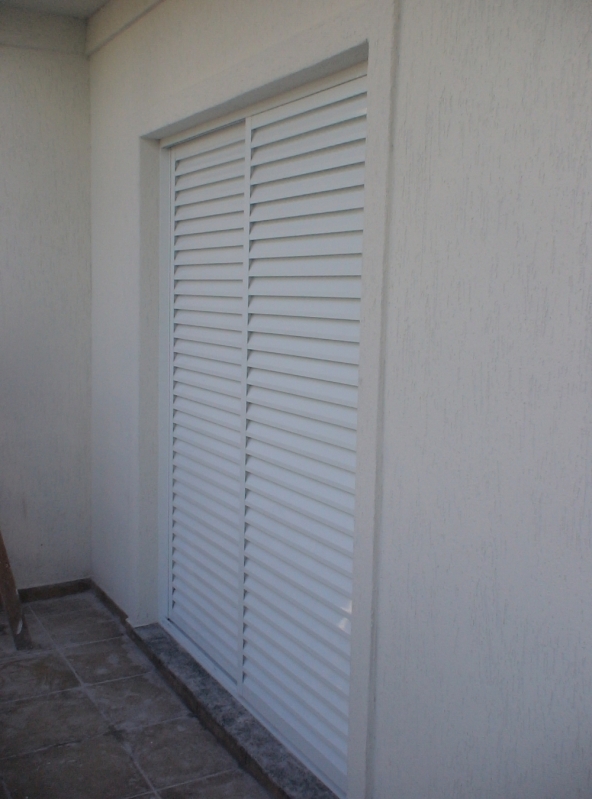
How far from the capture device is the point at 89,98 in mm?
5105

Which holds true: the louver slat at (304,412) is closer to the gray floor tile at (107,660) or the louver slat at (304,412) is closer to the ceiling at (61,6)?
the gray floor tile at (107,660)

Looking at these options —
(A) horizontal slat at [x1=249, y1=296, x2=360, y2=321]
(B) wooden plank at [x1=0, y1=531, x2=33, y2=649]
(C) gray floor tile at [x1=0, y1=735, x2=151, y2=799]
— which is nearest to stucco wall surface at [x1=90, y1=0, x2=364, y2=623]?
(A) horizontal slat at [x1=249, y1=296, x2=360, y2=321]

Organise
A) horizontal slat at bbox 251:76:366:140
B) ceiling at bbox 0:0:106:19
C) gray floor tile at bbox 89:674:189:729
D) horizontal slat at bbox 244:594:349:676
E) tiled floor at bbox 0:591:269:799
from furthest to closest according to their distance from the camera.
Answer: ceiling at bbox 0:0:106:19
gray floor tile at bbox 89:674:189:729
tiled floor at bbox 0:591:269:799
horizontal slat at bbox 244:594:349:676
horizontal slat at bbox 251:76:366:140

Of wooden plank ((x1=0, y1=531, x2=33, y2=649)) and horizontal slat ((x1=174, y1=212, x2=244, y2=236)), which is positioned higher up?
horizontal slat ((x1=174, y1=212, x2=244, y2=236))

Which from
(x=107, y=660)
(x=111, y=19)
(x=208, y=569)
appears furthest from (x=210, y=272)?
(x=107, y=660)

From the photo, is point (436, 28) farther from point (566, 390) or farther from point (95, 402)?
point (95, 402)

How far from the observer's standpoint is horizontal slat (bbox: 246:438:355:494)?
3.06m

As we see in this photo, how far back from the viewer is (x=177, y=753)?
3604 millimetres

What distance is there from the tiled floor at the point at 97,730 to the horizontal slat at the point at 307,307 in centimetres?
192

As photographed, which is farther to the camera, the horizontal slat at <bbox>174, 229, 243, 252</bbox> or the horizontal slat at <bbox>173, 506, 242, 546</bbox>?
the horizontal slat at <bbox>173, 506, 242, 546</bbox>

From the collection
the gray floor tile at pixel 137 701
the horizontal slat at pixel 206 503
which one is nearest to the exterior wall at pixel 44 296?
the horizontal slat at pixel 206 503

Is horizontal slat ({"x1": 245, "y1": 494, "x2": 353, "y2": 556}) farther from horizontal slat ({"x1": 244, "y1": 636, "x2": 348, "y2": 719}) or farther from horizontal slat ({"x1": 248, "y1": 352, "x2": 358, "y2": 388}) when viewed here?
horizontal slat ({"x1": 248, "y1": 352, "x2": 358, "y2": 388})

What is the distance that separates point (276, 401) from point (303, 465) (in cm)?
33

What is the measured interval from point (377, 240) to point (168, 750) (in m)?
2.42
